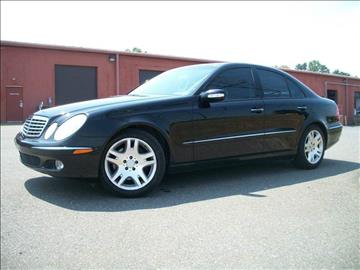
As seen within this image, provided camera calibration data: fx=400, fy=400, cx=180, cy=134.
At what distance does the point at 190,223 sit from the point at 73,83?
19419 millimetres

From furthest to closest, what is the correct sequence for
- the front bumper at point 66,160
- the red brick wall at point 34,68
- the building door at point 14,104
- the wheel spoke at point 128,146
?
the building door at point 14,104
the red brick wall at point 34,68
the wheel spoke at point 128,146
the front bumper at point 66,160

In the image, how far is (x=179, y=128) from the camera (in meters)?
4.24

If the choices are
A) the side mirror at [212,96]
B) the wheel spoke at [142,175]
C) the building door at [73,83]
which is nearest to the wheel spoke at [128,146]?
the wheel spoke at [142,175]

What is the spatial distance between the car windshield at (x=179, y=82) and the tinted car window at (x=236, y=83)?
140 mm

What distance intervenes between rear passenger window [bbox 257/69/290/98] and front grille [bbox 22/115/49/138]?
8.67 ft

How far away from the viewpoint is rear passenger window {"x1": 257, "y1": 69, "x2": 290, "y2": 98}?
5.04 meters

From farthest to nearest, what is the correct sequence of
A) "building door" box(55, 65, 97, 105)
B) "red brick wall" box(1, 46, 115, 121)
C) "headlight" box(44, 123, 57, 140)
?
1. "building door" box(55, 65, 97, 105)
2. "red brick wall" box(1, 46, 115, 121)
3. "headlight" box(44, 123, 57, 140)

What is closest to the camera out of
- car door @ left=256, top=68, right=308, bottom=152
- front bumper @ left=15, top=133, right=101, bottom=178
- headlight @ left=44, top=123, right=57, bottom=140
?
front bumper @ left=15, top=133, right=101, bottom=178

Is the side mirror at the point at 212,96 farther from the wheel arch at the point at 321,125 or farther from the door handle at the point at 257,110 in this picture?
the wheel arch at the point at 321,125

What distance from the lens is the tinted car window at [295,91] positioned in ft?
17.2

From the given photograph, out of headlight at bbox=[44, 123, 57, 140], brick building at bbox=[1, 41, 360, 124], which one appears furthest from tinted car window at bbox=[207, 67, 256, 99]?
brick building at bbox=[1, 41, 360, 124]

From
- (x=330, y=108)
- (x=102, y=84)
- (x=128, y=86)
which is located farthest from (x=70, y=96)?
(x=330, y=108)

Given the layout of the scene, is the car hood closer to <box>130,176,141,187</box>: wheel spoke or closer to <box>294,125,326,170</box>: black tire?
<box>130,176,141,187</box>: wheel spoke

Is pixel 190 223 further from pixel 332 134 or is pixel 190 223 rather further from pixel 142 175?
pixel 332 134
